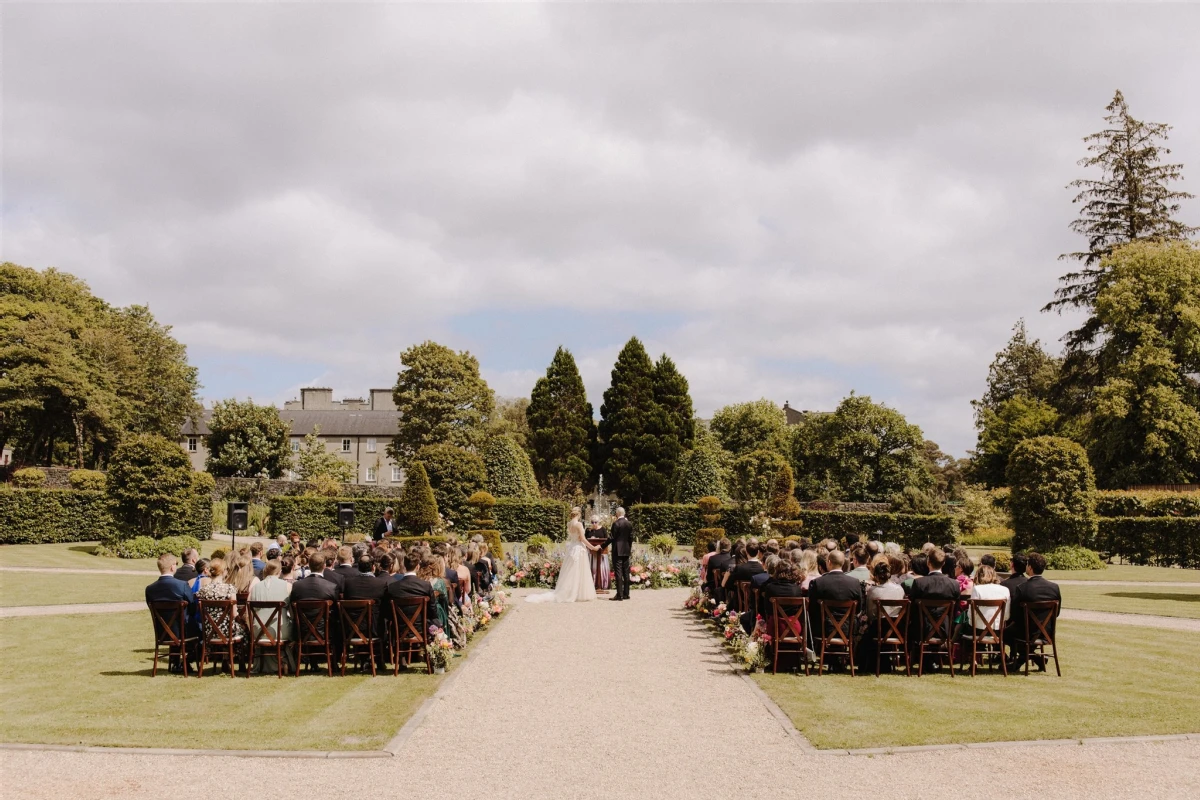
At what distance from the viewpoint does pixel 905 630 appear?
11789mm

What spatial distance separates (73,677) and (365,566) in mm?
3627

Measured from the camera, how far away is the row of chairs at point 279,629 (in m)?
11.5

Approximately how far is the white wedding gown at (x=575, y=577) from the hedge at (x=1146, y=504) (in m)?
21.9

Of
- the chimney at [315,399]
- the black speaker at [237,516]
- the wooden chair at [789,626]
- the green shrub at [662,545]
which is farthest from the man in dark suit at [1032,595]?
the chimney at [315,399]

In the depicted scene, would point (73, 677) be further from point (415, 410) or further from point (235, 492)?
point (415, 410)

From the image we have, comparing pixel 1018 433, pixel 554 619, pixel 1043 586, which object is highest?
pixel 1018 433

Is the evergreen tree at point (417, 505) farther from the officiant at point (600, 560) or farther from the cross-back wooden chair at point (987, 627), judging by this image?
the cross-back wooden chair at point (987, 627)

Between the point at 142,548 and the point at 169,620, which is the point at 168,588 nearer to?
the point at 169,620

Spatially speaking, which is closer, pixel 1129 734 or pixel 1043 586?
pixel 1129 734

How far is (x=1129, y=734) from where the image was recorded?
8633 millimetres

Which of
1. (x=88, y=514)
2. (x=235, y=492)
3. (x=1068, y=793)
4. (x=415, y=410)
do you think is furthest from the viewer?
(x=415, y=410)

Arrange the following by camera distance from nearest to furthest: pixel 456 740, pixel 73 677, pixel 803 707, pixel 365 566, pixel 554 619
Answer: pixel 456 740 < pixel 803 707 < pixel 73 677 < pixel 365 566 < pixel 554 619

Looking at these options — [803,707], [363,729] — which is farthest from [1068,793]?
[363,729]

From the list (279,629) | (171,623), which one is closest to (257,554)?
(171,623)
